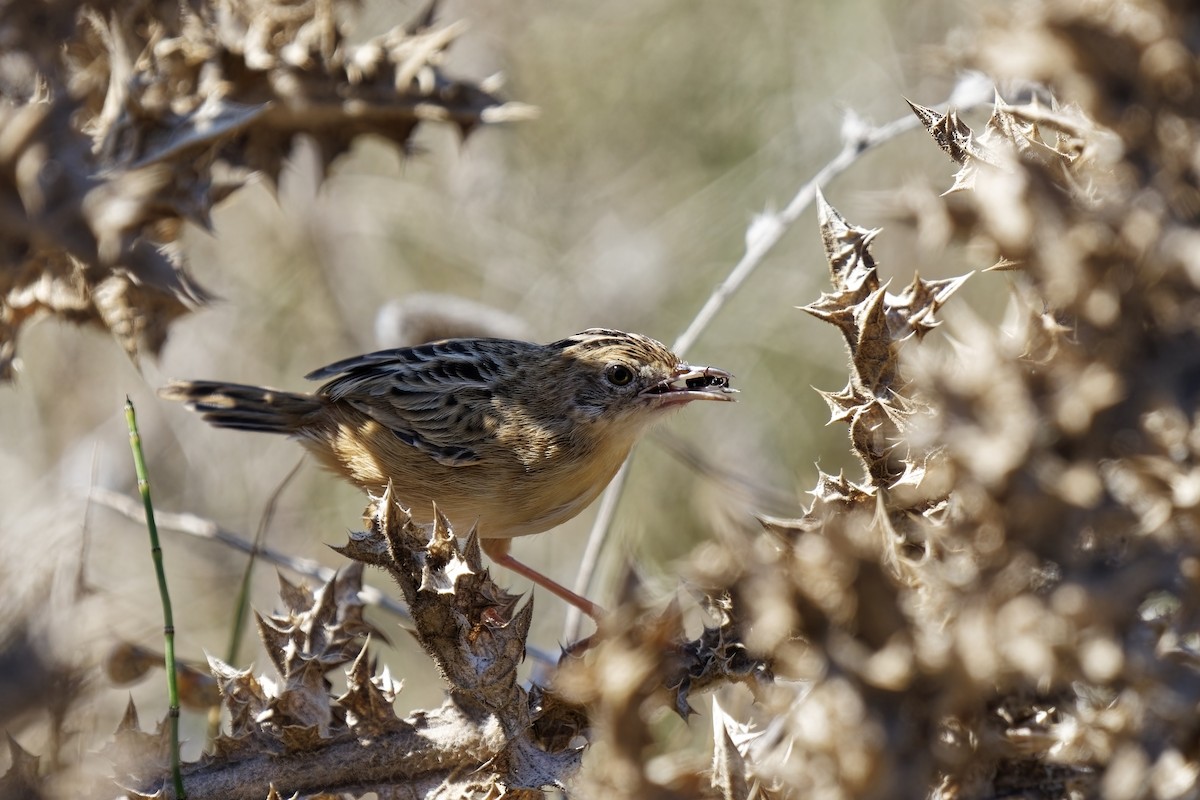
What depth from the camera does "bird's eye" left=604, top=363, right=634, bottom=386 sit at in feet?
16.9

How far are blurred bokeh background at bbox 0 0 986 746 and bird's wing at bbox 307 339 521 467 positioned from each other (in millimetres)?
2422

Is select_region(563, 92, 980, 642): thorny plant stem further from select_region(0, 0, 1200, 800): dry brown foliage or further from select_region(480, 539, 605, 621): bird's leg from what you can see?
select_region(0, 0, 1200, 800): dry brown foliage

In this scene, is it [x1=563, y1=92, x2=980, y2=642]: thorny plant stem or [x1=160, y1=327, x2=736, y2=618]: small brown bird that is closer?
[x1=563, y1=92, x2=980, y2=642]: thorny plant stem

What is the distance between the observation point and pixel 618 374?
5.16m

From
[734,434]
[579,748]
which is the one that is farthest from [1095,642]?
[734,434]

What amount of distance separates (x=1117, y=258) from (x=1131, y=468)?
31 cm

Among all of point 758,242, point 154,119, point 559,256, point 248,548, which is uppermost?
point 154,119

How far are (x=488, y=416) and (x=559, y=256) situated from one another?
3859 millimetres

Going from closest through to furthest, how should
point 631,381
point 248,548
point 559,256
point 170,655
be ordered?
1. point 170,655
2. point 248,548
3. point 631,381
4. point 559,256

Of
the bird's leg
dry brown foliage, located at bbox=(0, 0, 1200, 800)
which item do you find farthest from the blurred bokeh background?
dry brown foliage, located at bbox=(0, 0, 1200, 800)

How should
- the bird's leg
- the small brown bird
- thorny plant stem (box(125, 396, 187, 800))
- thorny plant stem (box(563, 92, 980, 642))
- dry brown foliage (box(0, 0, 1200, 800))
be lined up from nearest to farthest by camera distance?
dry brown foliage (box(0, 0, 1200, 800))
thorny plant stem (box(125, 396, 187, 800))
thorny plant stem (box(563, 92, 980, 642))
the bird's leg
the small brown bird

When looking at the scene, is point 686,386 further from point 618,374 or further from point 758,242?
point 758,242

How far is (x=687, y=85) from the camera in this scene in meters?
8.98

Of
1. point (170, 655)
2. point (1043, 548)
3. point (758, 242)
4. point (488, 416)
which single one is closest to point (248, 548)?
point (170, 655)
